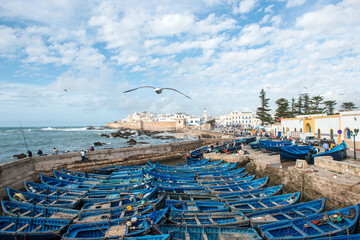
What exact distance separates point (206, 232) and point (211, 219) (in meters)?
1.16

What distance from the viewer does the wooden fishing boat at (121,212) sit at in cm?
855

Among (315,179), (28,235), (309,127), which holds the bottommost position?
(28,235)

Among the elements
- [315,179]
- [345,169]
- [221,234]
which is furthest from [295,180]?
[221,234]

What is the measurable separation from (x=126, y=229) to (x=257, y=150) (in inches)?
805

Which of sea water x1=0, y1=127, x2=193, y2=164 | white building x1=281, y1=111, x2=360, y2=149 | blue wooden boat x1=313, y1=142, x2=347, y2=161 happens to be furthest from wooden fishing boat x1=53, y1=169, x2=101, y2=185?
white building x1=281, y1=111, x2=360, y2=149

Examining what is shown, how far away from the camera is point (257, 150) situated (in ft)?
79.8

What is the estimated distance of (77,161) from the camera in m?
20.0

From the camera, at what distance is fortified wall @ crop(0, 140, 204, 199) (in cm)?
1452

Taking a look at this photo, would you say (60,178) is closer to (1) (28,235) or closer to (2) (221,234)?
(1) (28,235)

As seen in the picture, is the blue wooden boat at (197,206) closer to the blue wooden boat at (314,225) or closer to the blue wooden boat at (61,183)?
the blue wooden boat at (314,225)

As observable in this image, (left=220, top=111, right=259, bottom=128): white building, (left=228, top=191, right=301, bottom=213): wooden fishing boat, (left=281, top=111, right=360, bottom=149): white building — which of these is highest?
(left=220, top=111, right=259, bottom=128): white building

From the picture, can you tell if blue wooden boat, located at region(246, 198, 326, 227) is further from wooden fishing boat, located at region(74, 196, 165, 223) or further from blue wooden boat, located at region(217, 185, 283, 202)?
wooden fishing boat, located at region(74, 196, 165, 223)

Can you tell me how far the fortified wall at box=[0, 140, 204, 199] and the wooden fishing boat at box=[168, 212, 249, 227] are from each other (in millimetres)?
12691

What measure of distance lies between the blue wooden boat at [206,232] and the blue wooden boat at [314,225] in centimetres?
72
